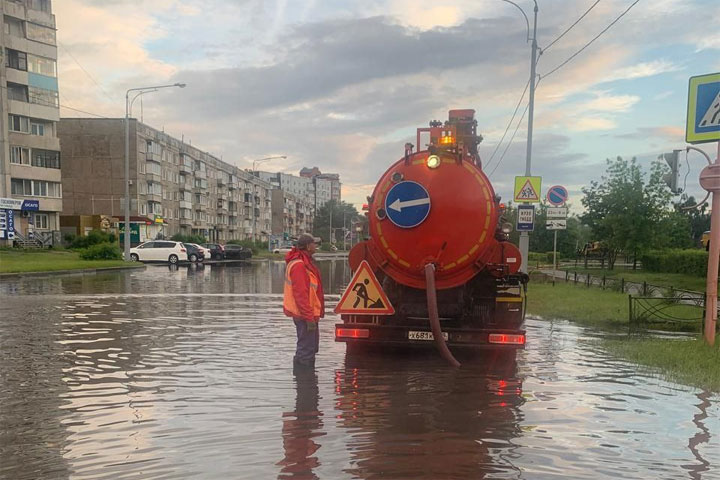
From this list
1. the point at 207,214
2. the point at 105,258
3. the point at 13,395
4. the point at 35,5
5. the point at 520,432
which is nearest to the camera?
the point at 520,432

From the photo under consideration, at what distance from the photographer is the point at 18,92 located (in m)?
53.5

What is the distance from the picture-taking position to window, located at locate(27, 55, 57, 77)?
53812 mm

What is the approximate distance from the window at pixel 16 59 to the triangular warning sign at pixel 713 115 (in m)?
59.8

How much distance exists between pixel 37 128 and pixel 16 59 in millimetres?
6556

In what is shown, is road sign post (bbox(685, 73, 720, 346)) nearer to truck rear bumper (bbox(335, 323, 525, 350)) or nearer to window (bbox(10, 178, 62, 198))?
truck rear bumper (bbox(335, 323, 525, 350))

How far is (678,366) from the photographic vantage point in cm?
754

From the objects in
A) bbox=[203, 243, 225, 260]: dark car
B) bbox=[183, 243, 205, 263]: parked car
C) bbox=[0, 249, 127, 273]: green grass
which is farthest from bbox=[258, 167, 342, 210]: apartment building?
bbox=[0, 249, 127, 273]: green grass

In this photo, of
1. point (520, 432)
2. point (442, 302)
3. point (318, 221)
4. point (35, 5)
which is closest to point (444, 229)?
point (442, 302)

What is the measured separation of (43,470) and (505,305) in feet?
18.4

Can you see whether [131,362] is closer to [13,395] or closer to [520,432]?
[13,395]

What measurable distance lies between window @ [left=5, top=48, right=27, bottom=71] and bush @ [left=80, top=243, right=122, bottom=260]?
2943 centimetres

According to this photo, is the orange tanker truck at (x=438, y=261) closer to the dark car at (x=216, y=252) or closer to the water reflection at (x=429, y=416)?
the water reflection at (x=429, y=416)

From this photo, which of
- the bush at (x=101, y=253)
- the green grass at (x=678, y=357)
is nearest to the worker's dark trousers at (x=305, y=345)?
the green grass at (x=678, y=357)

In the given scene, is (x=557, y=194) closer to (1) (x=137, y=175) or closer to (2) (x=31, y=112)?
(2) (x=31, y=112)
